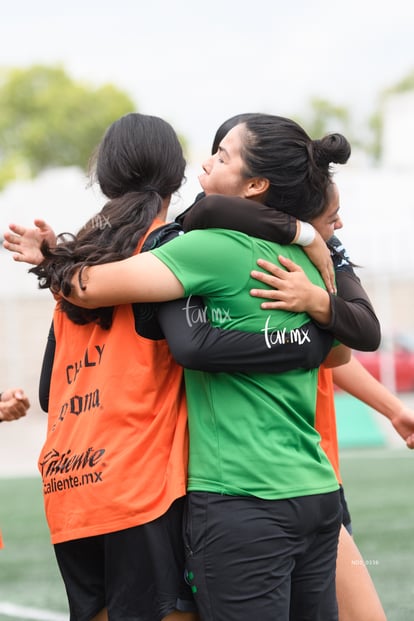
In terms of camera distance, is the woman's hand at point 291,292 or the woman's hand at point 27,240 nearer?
the woman's hand at point 291,292

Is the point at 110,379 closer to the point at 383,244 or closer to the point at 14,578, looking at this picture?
the point at 14,578

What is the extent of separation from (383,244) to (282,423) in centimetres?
2161

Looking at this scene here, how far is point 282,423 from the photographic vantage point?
2.67 metres

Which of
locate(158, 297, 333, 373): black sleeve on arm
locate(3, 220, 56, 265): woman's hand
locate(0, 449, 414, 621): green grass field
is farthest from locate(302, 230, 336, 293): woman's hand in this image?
locate(0, 449, 414, 621): green grass field

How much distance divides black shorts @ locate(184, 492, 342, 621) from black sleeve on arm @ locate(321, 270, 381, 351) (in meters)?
0.45

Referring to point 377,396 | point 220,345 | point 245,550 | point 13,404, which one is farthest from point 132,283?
point 377,396

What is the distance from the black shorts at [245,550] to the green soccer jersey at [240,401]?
4 centimetres

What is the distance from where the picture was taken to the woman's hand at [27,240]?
2848 mm

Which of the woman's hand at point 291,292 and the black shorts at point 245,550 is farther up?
the woman's hand at point 291,292

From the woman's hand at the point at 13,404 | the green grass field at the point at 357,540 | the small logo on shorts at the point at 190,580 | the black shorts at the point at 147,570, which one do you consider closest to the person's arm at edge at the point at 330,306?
the black shorts at the point at 147,570

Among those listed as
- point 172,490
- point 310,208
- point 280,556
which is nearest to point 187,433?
point 172,490

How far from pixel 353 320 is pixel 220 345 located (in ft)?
1.45

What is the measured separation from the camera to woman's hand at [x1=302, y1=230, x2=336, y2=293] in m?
2.79

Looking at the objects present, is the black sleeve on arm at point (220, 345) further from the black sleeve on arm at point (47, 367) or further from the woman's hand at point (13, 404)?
the woman's hand at point (13, 404)
